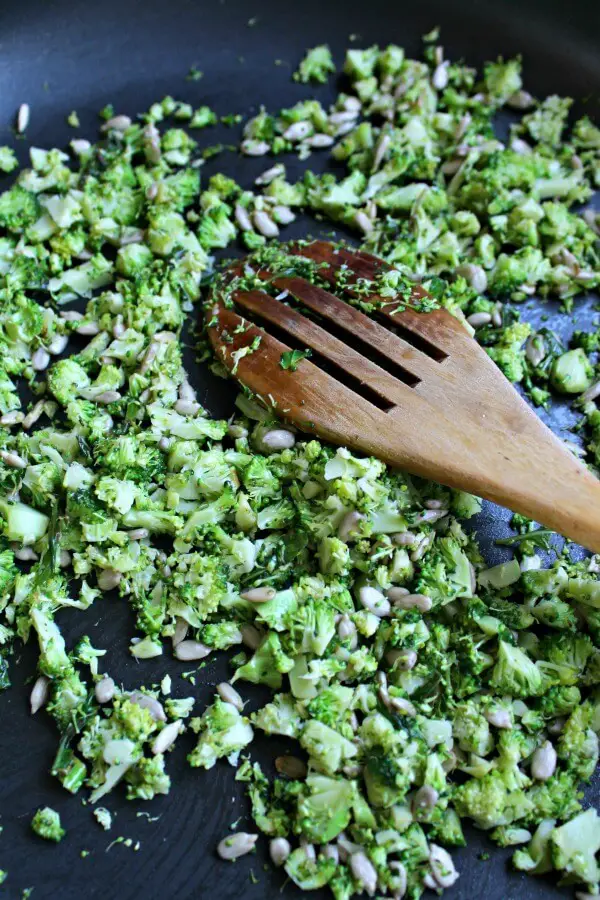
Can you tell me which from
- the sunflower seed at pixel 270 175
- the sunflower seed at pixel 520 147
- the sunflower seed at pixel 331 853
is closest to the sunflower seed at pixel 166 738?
the sunflower seed at pixel 331 853

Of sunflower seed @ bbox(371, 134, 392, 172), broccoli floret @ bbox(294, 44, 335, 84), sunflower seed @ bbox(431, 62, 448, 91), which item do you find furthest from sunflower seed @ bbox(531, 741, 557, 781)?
broccoli floret @ bbox(294, 44, 335, 84)

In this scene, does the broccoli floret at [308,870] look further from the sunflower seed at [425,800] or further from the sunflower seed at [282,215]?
the sunflower seed at [282,215]

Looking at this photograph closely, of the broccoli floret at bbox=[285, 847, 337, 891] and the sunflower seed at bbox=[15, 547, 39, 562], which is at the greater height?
the sunflower seed at bbox=[15, 547, 39, 562]

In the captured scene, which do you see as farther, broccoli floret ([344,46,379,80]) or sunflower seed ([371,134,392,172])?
broccoli floret ([344,46,379,80])

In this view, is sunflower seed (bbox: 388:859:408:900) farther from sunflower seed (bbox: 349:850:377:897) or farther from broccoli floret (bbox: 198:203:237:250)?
broccoli floret (bbox: 198:203:237:250)

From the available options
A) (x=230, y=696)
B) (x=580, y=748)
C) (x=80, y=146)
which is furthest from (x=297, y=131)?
(x=580, y=748)

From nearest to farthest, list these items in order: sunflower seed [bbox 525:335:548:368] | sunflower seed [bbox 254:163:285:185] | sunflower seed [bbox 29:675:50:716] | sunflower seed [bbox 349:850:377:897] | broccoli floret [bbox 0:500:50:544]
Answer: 1. sunflower seed [bbox 349:850:377:897]
2. sunflower seed [bbox 29:675:50:716]
3. broccoli floret [bbox 0:500:50:544]
4. sunflower seed [bbox 525:335:548:368]
5. sunflower seed [bbox 254:163:285:185]
